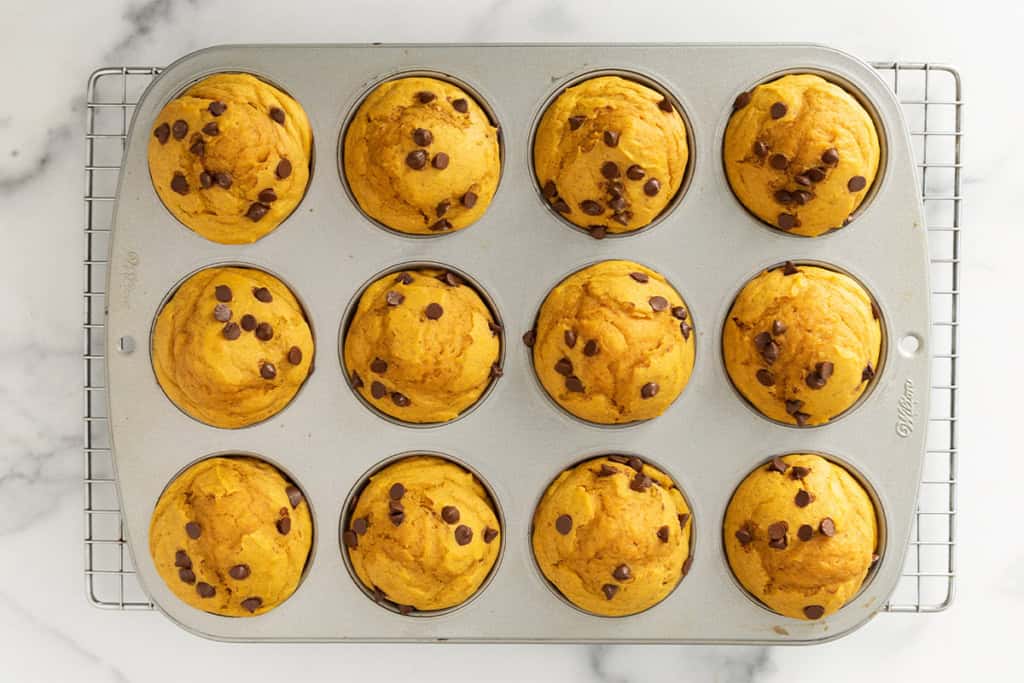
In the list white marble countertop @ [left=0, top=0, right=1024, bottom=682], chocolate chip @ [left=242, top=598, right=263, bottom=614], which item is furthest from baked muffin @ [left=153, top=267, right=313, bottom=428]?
white marble countertop @ [left=0, top=0, right=1024, bottom=682]

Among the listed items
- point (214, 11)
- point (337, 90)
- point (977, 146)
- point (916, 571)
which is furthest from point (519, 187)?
point (916, 571)

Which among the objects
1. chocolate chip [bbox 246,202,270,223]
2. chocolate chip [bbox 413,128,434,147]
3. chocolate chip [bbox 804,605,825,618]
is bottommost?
chocolate chip [bbox 804,605,825,618]

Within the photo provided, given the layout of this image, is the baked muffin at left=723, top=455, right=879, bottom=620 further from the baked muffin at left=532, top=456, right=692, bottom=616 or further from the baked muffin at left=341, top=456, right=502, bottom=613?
the baked muffin at left=341, top=456, right=502, bottom=613

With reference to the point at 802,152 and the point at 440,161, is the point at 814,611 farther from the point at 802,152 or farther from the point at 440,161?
the point at 440,161

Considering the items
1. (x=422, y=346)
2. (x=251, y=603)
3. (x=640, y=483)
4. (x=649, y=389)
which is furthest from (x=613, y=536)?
(x=251, y=603)

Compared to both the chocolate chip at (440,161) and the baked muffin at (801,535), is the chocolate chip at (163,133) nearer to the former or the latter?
the chocolate chip at (440,161)

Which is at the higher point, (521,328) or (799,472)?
(521,328)
